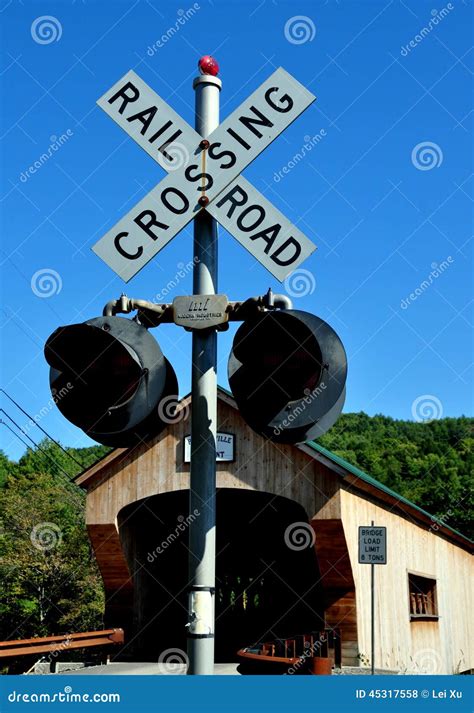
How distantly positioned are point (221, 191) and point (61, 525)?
1202 inches

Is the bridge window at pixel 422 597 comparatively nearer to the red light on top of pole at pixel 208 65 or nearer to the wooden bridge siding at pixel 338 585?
the wooden bridge siding at pixel 338 585

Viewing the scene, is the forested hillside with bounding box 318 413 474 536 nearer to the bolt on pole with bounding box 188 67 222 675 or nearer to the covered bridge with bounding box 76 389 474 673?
the covered bridge with bounding box 76 389 474 673

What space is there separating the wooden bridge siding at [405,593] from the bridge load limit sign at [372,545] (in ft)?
10.9

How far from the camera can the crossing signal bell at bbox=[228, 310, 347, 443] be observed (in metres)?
2.88

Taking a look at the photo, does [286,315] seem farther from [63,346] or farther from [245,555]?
[245,555]

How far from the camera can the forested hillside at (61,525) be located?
28.1 meters

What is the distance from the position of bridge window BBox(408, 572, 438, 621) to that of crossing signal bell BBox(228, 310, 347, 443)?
1583 centimetres

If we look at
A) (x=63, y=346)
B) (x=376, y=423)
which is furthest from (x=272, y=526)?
(x=376, y=423)

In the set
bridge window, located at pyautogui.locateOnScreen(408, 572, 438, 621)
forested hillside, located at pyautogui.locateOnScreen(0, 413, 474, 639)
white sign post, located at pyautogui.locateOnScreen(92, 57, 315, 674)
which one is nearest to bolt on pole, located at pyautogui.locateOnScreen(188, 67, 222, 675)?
white sign post, located at pyautogui.locateOnScreen(92, 57, 315, 674)

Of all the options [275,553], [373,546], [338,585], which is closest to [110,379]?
[373,546]

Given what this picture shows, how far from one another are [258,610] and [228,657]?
2.73 meters

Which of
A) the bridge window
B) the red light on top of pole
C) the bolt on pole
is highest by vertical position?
the bridge window

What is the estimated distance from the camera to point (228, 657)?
18750 millimetres

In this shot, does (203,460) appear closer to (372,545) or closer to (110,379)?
(110,379)
